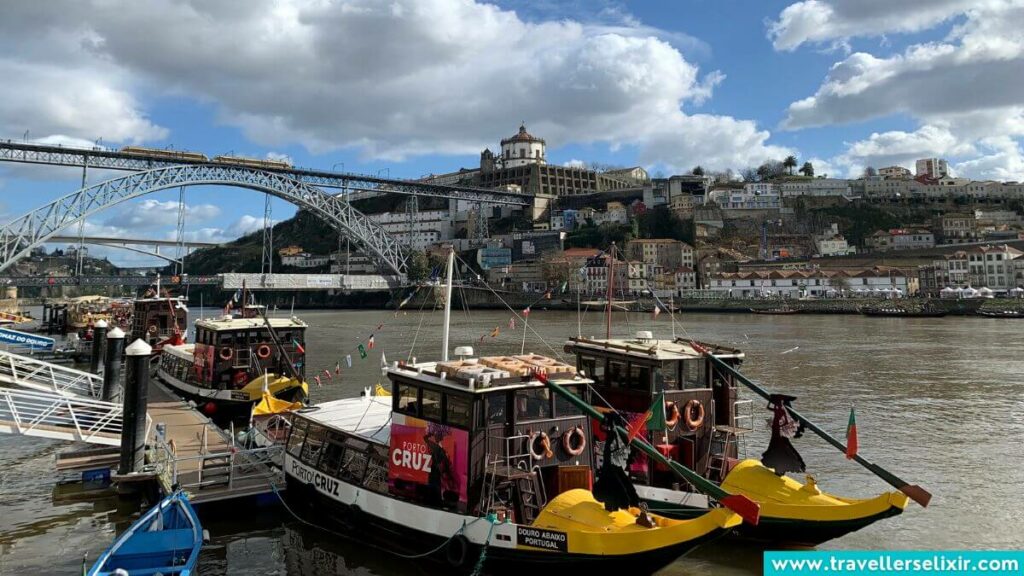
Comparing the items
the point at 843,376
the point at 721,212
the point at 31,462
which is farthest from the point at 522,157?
the point at 31,462

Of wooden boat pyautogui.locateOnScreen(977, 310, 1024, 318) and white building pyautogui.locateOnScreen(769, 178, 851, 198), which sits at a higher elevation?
white building pyautogui.locateOnScreen(769, 178, 851, 198)

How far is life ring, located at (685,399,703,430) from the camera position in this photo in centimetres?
970

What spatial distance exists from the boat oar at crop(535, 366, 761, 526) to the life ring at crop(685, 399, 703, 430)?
7.33 feet

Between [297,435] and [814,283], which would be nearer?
[297,435]

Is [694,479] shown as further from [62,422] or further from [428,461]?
[62,422]

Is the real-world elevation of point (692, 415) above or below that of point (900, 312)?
below

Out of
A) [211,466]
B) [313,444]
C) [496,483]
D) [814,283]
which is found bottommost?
[211,466]

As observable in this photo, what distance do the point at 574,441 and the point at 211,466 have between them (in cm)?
631

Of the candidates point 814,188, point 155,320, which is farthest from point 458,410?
point 814,188

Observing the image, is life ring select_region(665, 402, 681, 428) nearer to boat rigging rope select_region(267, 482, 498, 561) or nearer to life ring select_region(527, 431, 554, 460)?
life ring select_region(527, 431, 554, 460)

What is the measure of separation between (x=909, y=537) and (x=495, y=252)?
303ft

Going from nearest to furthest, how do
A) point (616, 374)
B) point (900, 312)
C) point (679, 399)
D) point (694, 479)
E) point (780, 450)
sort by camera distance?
point (694, 479) < point (780, 450) < point (679, 399) < point (616, 374) < point (900, 312)

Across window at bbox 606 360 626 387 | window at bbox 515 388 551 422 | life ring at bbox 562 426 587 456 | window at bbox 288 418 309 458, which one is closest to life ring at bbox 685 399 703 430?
window at bbox 606 360 626 387

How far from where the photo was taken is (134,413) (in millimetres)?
10820
